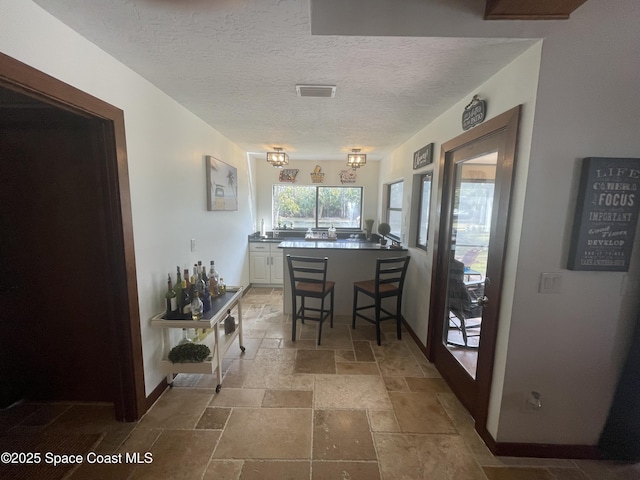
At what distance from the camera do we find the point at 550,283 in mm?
1526

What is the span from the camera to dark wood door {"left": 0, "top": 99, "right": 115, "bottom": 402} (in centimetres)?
175

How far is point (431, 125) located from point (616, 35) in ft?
4.77

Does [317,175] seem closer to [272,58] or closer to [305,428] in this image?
[272,58]

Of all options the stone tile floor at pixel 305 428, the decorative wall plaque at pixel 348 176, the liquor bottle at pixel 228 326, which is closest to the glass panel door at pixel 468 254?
the stone tile floor at pixel 305 428

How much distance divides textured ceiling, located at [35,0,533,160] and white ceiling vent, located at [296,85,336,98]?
0.06 meters

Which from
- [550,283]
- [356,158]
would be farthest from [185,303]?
[356,158]

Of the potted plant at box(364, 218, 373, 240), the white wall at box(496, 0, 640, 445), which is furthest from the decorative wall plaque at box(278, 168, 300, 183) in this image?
the white wall at box(496, 0, 640, 445)

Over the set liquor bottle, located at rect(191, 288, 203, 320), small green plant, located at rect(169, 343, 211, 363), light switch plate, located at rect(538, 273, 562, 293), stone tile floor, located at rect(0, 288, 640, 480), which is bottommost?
stone tile floor, located at rect(0, 288, 640, 480)

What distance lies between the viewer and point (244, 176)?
460 centimetres

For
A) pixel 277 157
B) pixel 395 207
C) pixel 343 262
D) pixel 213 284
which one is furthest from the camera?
pixel 395 207

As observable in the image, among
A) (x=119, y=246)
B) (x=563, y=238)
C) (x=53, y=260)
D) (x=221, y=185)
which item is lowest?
(x=53, y=260)

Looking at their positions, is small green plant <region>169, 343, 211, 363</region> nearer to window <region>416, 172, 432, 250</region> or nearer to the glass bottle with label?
the glass bottle with label

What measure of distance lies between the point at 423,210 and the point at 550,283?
1.79 m

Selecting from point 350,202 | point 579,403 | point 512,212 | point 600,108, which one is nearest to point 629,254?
point 512,212
